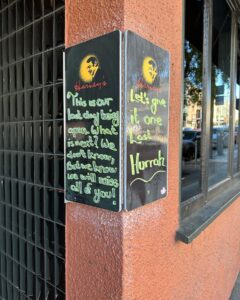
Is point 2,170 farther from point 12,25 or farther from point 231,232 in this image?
point 231,232

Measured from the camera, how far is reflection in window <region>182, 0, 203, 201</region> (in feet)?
7.63

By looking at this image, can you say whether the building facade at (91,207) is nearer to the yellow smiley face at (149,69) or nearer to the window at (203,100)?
the window at (203,100)

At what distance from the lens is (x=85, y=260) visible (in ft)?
4.91

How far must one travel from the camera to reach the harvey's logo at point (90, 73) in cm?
133

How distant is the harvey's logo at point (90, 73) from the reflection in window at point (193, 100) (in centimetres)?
109

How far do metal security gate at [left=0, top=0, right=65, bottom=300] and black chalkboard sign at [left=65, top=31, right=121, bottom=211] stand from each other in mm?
287

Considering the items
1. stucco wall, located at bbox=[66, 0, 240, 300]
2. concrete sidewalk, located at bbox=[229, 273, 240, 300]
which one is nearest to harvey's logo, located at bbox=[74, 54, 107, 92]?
stucco wall, located at bbox=[66, 0, 240, 300]

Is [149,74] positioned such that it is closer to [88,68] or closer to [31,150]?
[88,68]

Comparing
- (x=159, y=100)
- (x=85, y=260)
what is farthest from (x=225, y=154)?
(x=85, y=260)

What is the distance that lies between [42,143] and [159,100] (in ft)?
2.71

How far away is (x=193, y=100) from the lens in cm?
243

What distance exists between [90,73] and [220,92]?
7.75 ft

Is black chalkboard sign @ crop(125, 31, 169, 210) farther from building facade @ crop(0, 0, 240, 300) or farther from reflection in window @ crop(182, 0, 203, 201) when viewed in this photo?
reflection in window @ crop(182, 0, 203, 201)

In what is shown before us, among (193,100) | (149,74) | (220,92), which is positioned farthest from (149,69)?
(220,92)
